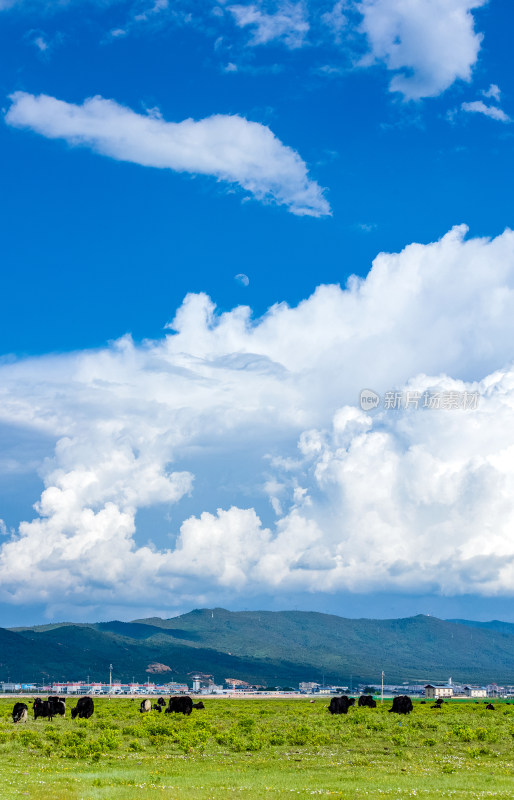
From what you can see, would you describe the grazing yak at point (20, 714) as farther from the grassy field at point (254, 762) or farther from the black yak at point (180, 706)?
the black yak at point (180, 706)

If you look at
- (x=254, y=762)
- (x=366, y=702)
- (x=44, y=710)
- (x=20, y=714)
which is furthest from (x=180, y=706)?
(x=254, y=762)

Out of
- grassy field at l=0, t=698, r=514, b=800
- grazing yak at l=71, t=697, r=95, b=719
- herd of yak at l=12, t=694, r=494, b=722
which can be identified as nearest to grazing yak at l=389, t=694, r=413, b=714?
herd of yak at l=12, t=694, r=494, b=722

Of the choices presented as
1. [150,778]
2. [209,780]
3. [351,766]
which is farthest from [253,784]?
[351,766]

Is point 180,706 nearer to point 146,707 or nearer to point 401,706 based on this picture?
point 146,707

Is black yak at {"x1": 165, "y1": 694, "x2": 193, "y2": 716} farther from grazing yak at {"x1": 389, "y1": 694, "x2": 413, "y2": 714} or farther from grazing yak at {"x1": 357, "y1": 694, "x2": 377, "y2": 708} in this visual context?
grazing yak at {"x1": 357, "y1": 694, "x2": 377, "y2": 708}

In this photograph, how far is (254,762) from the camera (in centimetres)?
4453

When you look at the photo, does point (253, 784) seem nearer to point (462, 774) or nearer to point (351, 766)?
point (351, 766)

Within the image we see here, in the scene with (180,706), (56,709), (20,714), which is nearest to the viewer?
(20,714)

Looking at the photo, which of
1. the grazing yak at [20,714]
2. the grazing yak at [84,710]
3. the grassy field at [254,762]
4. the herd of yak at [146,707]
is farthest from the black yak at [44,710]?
the grassy field at [254,762]

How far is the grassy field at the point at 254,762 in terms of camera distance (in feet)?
111

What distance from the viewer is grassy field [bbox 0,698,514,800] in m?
33.9

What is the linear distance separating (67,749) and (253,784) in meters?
18.2

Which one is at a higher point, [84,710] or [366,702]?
[84,710]

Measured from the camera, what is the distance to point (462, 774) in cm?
4050
